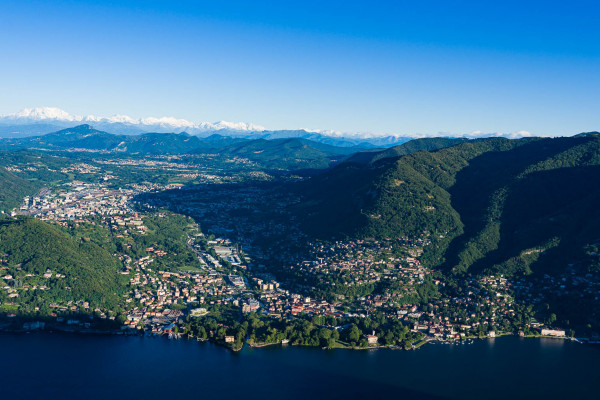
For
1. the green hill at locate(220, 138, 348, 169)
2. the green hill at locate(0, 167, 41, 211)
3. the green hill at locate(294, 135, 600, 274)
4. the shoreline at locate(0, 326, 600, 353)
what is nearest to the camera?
the shoreline at locate(0, 326, 600, 353)

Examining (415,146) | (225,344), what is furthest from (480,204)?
(415,146)

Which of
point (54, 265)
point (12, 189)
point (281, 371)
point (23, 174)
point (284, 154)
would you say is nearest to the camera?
point (281, 371)

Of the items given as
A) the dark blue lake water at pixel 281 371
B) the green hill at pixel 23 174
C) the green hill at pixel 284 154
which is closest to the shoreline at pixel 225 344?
the dark blue lake water at pixel 281 371

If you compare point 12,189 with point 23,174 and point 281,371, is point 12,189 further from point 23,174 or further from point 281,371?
point 281,371

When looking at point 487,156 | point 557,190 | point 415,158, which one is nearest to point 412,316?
point 557,190

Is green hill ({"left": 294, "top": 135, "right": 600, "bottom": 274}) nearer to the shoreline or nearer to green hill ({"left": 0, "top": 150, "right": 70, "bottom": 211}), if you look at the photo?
the shoreline

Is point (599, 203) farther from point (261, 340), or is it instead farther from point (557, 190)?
point (261, 340)

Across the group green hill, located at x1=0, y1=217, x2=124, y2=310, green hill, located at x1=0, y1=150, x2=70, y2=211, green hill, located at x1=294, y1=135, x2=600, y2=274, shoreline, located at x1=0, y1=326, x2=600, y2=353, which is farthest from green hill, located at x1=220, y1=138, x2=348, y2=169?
shoreline, located at x1=0, y1=326, x2=600, y2=353

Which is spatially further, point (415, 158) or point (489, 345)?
point (415, 158)
